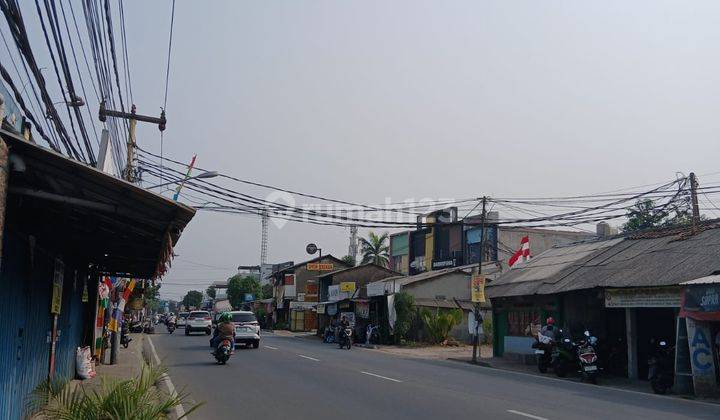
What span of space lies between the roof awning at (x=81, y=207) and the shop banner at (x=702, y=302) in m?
12.3

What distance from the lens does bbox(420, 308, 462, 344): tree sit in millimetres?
38750

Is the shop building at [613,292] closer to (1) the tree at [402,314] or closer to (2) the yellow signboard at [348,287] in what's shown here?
(1) the tree at [402,314]

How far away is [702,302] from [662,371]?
6.43 feet

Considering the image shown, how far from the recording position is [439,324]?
38.8 meters

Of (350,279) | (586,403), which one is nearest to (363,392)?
(586,403)

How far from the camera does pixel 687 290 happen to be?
16641 mm

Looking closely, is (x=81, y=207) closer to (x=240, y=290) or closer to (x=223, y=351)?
(x=223, y=351)

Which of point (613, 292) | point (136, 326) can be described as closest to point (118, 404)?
point (613, 292)

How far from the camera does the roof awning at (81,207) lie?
6289 millimetres

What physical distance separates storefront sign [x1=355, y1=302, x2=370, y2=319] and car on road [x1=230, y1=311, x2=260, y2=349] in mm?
14696

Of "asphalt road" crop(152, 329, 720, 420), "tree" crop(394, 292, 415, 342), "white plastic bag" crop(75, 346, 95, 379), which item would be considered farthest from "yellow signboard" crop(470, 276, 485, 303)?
"white plastic bag" crop(75, 346, 95, 379)

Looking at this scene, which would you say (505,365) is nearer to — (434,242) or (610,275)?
(610,275)

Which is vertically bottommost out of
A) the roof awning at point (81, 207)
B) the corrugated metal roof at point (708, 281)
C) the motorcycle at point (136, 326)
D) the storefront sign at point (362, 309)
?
the motorcycle at point (136, 326)

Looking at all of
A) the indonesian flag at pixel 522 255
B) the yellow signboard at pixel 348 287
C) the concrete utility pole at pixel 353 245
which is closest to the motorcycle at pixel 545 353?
the indonesian flag at pixel 522 255
